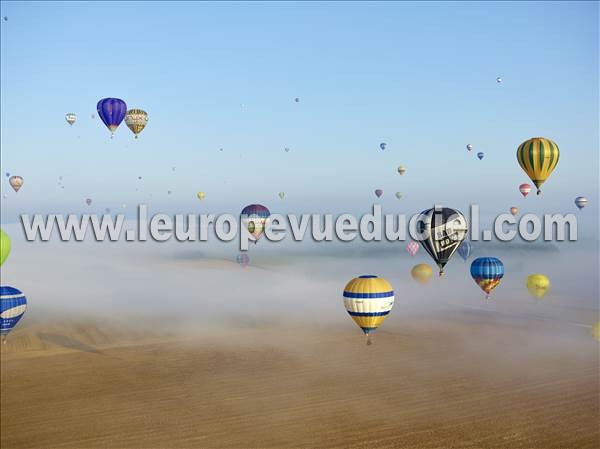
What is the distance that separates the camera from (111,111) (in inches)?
1251

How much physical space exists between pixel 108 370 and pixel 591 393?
2072 centimetres

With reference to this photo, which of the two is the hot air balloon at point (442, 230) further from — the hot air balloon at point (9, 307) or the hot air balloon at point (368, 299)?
the hot air balloon at point (9, 307)

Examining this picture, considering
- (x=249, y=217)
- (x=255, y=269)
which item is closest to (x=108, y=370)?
(x=249, y=217)

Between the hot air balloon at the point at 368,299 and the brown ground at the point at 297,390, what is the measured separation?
325cm

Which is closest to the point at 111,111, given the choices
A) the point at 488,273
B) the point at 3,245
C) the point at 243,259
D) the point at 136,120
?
the point at 136,120

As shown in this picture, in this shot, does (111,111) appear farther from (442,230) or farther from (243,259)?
(243,259)

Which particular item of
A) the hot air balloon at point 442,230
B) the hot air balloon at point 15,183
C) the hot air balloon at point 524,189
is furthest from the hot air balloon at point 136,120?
the hot air balloon at point 524,189

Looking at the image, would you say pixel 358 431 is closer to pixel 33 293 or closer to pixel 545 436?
pixel 545 436

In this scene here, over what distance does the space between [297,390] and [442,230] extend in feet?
31.0

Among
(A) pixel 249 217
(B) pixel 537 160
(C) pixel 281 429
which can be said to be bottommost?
(C) pixel 281 429

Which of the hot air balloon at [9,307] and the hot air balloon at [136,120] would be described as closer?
the hot air balloon at [9,307]

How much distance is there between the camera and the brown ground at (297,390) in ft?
66.1

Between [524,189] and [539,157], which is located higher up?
[539,157]

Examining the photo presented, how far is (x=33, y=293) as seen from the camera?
53312 millimetres
